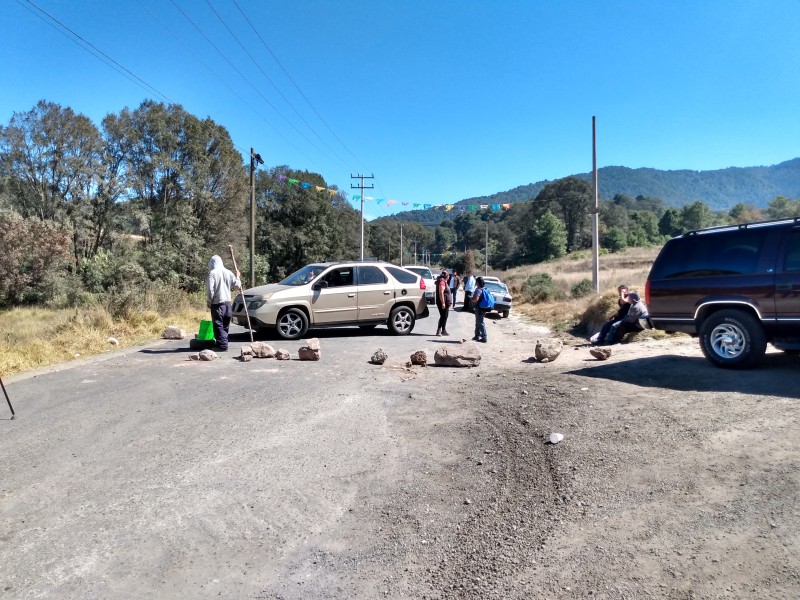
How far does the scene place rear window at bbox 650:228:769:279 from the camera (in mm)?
7569

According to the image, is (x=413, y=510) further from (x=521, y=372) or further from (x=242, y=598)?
(x=521, y=372)

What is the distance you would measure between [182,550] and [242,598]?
690mm

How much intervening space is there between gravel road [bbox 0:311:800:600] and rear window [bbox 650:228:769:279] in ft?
4.39

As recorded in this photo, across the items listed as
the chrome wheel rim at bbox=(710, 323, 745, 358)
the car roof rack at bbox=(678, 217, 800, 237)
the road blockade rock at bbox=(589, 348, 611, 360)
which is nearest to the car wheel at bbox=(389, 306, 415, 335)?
the road blockade rock at bbox=(589, 348, 611, 360)

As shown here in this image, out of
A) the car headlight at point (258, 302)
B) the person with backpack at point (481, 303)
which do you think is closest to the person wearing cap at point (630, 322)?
the person with backpack at point (481, 303)

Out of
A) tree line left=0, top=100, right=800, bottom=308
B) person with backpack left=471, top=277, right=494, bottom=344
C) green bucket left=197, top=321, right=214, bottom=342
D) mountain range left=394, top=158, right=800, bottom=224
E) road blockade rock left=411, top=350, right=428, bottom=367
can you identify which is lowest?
road blockade rock left=411, top=350, right=428, bottom=367

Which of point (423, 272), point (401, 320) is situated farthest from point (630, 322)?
point (423, 272)

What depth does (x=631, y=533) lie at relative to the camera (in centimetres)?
356

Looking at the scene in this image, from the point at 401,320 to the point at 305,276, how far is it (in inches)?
103

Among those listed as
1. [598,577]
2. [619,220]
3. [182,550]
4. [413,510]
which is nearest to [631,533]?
[598,577]

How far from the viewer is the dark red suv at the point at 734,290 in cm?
718

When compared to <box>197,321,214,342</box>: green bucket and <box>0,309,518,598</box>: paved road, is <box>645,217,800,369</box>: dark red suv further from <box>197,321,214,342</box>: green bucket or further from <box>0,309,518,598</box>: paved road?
<box>197,321,214,342</box>: green bucket

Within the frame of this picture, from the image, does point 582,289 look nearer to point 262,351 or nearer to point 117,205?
point 262,351

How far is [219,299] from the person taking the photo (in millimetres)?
10961
